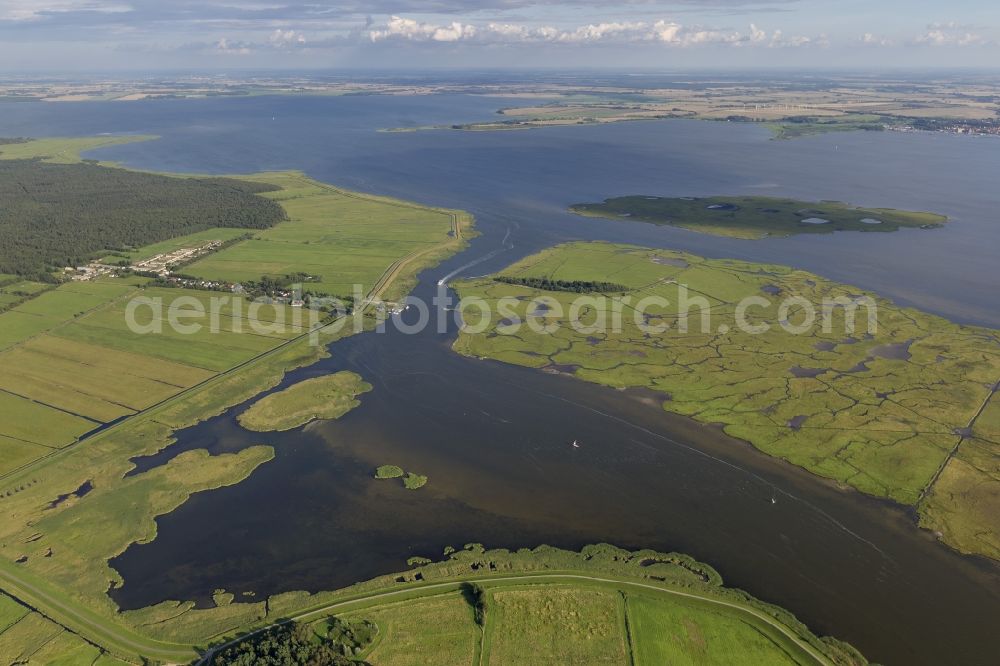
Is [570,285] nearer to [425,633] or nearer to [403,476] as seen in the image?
[403,476]

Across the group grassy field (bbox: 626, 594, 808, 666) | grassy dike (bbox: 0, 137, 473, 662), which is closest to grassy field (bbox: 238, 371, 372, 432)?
grassy dike (bbox: 0, 137, 473, 662)

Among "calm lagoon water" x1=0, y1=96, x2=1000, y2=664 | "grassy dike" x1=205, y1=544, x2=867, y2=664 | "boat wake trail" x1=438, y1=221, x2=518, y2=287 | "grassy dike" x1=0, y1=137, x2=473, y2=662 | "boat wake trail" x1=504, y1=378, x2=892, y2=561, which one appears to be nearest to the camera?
"grassy dike" x1=205, y1=544, x2=867, y2=664

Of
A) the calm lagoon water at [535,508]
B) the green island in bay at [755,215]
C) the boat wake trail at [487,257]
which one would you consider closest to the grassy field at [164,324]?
the boat wake trail at [487,257]

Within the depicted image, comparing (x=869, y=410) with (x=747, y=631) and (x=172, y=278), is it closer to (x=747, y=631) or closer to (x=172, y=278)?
(x=747, y=631)

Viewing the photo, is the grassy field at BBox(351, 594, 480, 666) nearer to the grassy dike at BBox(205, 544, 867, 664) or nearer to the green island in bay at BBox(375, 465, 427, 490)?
the grassy dike at BBox(205, 544, 867, 664)

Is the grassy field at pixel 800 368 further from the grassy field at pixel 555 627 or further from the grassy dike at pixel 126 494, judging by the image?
the grassy field at pixel 555 627

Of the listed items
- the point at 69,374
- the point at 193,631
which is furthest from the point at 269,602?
the point at 69,374

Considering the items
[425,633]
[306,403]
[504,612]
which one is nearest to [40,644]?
[425,633]
